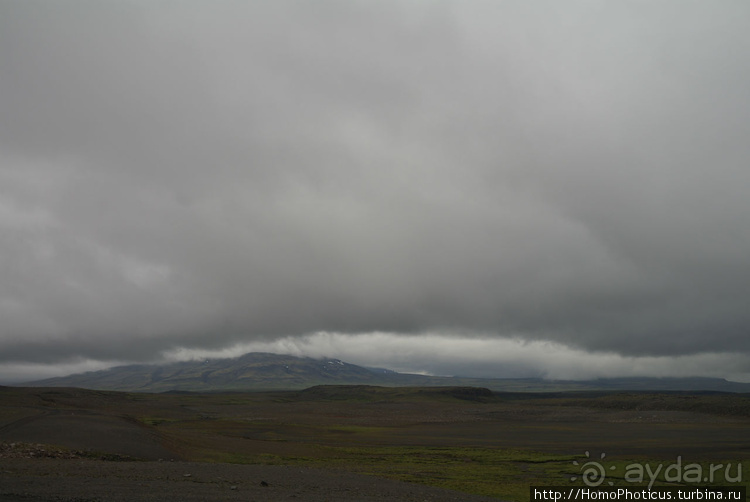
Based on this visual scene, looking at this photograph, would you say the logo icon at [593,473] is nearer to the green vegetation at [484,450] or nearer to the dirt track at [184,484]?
→ the green vegetation at [484,450]

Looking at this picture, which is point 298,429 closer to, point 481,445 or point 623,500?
point 481,445

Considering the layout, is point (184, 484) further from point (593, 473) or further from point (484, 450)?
point (484, 450)

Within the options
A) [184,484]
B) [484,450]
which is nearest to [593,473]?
[484,450]

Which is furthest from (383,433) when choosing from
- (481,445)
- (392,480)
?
(392,480)

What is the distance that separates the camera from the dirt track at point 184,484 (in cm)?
2419

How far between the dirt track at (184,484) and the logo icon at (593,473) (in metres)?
12.1

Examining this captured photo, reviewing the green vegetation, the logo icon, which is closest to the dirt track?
the green vegetation

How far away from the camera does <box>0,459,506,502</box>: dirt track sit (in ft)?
79.4

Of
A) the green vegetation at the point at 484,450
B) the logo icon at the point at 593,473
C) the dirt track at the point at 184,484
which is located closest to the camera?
the dirt track at the point at 184,484

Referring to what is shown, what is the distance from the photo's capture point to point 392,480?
120 ft

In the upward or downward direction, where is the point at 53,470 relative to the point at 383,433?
upward

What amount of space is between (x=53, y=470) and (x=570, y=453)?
49415mm

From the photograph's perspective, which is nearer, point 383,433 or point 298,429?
point 383,433

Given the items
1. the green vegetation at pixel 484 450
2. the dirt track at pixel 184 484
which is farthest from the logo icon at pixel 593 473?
the dirt track at pixel 184 484
